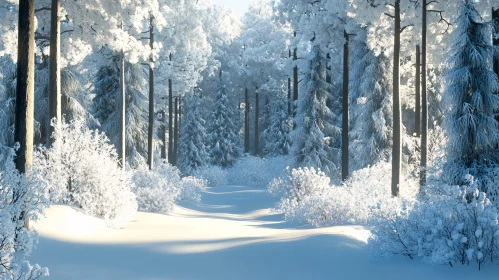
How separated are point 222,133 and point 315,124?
22.0 metres

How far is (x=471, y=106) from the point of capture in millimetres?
11211

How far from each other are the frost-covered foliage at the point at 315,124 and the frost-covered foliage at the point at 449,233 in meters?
19.0

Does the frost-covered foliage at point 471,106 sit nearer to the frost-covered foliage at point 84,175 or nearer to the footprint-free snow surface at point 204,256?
the footprint-free snow surface at point 204,256

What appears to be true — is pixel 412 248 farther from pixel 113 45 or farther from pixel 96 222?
pixel 113 45

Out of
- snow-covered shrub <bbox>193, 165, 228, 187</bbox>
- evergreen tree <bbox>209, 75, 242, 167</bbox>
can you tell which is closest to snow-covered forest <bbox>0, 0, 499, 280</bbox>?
snow-covered shrub <bbox>193, 165, 228, 187</bbox>

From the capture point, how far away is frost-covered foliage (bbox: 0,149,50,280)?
5.49 m

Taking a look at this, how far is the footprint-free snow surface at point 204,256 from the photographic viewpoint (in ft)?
26.2

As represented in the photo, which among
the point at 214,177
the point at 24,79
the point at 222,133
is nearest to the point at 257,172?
the point at 214,177

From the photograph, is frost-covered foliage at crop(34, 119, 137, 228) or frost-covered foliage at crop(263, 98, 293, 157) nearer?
frost-covered foliage at crop(34, 119, 137, 228)

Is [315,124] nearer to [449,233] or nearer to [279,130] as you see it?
[449,233]

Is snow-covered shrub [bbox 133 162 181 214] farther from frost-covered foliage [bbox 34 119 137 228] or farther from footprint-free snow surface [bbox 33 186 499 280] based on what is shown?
footprint-free snow surface [bbox 33 186 499 280]

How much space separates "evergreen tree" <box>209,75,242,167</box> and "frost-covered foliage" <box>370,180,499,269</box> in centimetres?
4018

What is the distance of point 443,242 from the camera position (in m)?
7.68

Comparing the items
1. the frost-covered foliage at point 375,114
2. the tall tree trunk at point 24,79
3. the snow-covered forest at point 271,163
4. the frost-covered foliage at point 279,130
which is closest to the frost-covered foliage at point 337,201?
the snow-covered forest at point 271,163
